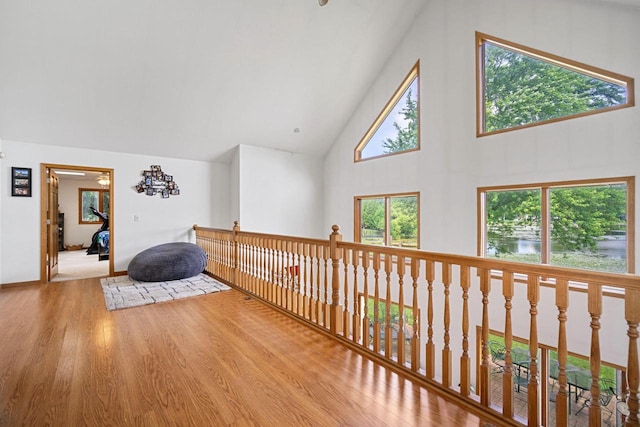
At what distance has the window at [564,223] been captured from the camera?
332 cm

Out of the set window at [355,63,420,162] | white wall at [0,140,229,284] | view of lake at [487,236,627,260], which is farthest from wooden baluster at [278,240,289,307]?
white wall at [0,140,229,284]

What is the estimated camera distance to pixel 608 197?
11.1ft

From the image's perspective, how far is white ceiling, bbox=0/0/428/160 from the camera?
351 cm

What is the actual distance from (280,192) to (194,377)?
16.1 ft

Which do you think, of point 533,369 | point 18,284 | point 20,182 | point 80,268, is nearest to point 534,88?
point 533,369

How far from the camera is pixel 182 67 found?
4254 millimetres

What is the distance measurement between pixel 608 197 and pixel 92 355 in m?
5.38

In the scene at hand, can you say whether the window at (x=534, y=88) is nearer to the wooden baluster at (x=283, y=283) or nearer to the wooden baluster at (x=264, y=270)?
the wooden baluster at (x=283, y=283)

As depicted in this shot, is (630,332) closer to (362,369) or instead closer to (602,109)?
(362,369)

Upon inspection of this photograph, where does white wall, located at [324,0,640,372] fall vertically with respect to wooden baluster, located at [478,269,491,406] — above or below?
above

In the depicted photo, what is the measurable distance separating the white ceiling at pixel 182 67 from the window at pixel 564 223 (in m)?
3.29

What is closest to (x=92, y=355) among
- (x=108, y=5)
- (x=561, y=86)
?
(x=108, y=5)

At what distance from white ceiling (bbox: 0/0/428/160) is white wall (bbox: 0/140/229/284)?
226 mm

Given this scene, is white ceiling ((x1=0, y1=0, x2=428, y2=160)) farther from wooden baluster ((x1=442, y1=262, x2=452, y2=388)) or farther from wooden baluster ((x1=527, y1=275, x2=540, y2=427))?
wooden baluster ((x1=527, y1=275, x2=540, y2=427))
